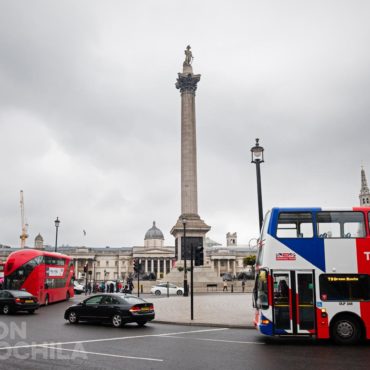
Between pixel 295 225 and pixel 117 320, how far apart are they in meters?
9.37

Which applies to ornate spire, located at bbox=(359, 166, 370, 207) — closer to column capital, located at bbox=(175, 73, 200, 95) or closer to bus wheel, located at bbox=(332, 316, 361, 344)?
column capital, located at bbox=(175, 73, 200, 95)

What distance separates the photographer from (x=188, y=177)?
203ft

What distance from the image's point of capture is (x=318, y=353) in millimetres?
13352

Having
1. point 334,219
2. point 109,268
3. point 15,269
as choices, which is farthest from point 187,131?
point 109,268

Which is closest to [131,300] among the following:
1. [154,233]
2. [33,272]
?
[33,272]

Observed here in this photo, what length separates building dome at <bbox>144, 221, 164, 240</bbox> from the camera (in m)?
165

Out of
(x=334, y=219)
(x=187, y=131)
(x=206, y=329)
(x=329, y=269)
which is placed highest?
(x=187, y=131)

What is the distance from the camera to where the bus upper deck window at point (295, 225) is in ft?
51.2

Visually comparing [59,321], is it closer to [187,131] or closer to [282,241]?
[282,241]

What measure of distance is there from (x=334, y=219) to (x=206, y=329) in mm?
7623

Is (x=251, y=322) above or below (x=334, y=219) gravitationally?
below

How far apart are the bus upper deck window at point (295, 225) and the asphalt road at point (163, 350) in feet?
11.7

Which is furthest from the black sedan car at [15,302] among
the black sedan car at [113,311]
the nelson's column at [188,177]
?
the nelson's column at [188,177]

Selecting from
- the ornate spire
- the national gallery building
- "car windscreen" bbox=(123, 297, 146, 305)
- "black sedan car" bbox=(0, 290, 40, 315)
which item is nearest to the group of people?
"black sedan car" bbox=(0, 290, 40, 315)
